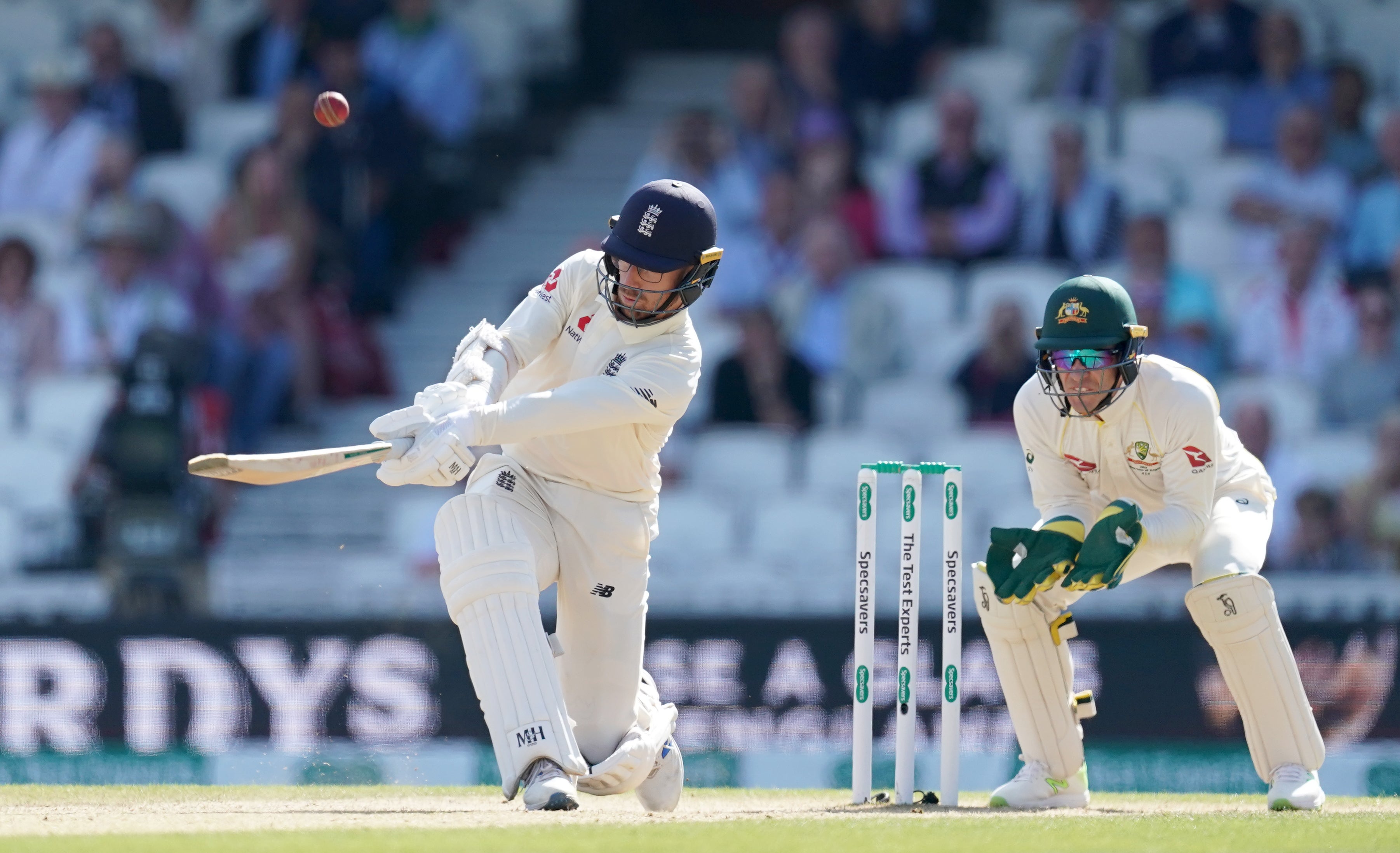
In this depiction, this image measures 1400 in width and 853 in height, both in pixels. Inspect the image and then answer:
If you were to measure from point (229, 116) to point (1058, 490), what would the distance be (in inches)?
257

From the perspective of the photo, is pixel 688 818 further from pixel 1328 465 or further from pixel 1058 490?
pixel 1328 465

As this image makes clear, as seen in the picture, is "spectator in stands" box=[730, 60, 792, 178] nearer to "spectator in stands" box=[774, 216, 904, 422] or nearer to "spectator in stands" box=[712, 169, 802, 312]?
"spectator in stands" box=[712, 169, 802, 312]

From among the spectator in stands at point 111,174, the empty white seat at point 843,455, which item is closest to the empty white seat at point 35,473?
the spectator in stands at point 111,174

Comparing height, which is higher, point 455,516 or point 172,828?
point 455,516

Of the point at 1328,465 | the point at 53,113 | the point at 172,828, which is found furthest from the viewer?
the point at 53,113

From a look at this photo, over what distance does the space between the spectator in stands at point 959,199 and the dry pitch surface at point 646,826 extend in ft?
14.0

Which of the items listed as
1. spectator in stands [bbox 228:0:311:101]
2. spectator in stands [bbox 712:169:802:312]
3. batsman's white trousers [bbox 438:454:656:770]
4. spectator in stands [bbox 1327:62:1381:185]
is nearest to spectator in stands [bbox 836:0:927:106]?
spectator in stands [bbox 712:169:802:312]

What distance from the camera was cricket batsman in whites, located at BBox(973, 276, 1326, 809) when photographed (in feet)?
15.9

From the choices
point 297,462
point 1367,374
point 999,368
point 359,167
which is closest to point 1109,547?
point 297,462

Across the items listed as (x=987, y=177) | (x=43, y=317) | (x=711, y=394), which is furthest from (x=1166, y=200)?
(x=43, y=317)

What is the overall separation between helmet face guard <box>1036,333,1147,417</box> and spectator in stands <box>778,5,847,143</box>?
16.8 ft

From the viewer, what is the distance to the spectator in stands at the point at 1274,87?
376 inches

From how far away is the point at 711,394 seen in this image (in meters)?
8.80

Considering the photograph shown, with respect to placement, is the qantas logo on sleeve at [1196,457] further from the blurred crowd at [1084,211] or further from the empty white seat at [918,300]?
the empty white seat at [918,300]
